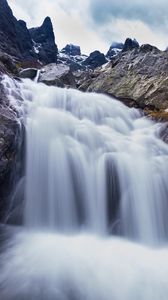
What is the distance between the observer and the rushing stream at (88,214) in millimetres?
7211

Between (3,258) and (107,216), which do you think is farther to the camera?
(107,216)

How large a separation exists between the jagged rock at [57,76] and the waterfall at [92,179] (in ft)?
29.1

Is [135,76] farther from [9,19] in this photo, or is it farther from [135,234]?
[9,19]

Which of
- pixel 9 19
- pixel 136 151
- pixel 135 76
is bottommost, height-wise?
pixel 136 151

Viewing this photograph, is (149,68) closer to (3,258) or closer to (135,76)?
(135,76)

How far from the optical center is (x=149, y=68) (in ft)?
77.4

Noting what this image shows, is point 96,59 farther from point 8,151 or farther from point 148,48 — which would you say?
point 8,151

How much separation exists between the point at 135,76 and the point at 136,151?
475 inches

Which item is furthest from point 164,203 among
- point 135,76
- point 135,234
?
point 135,76

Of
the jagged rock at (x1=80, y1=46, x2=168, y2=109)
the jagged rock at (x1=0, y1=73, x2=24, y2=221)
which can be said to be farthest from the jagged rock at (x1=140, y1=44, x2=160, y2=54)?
the jagged rock at (x1=0, y1=73, x2=24, y2=221)

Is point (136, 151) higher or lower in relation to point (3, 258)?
higher

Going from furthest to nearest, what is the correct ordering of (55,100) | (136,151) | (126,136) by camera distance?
1. (55,100)
2. (126,136)
3. (136,151)

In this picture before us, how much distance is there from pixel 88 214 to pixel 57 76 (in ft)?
48.9

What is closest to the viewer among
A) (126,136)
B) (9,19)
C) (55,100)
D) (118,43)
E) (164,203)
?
(164,203)
